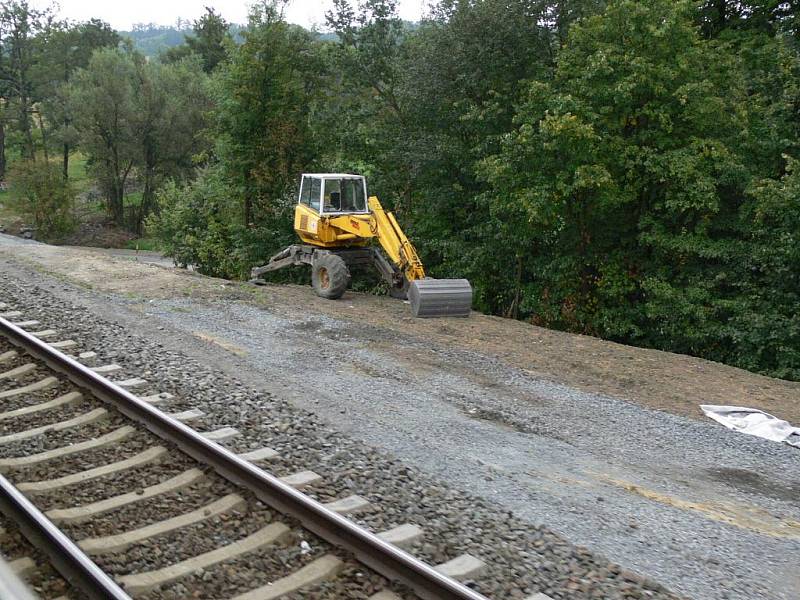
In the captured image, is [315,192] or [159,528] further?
[315,192]

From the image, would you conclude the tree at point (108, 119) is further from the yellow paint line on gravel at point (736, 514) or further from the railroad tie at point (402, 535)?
the railroad tie at point (402, 535)

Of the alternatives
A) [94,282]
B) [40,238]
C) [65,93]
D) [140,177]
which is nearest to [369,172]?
[94,282]

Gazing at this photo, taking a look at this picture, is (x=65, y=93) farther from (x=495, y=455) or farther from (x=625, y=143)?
(x=495, y=455)

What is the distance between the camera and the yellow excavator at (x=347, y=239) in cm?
1656

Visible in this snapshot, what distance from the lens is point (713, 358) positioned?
660 inches

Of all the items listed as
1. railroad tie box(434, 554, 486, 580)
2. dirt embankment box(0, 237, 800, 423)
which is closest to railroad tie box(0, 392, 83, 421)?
railroad tie box(434, 554, 486, 580)

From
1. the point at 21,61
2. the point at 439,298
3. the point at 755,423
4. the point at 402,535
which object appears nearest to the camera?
the point at 402,535

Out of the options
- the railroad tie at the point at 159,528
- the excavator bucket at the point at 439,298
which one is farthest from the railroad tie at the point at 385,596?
the excavator bucket at the point at 439,298

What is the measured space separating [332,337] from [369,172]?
11567 millimetres


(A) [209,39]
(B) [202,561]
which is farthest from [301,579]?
(A) [209,39]

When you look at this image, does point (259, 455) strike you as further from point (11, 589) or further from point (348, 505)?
point (11, 589)

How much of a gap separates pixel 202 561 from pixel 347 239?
13.2 meters

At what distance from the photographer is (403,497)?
19.7 ft

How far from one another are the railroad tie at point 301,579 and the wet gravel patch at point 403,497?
0.91 ft
